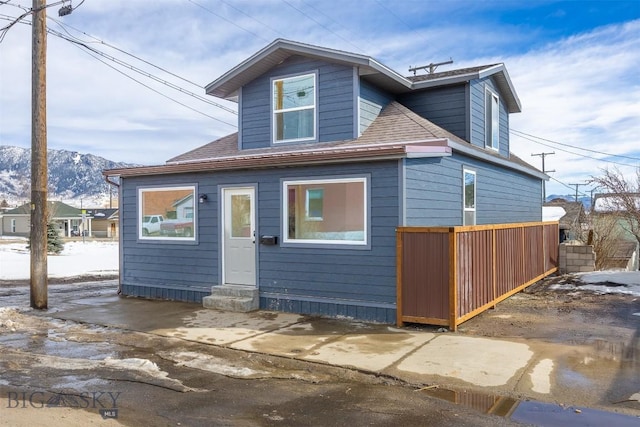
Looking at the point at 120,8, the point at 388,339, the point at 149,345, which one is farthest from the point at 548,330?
the point at 120,8

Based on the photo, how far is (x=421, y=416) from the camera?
4.33 m

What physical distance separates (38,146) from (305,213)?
5.37 meters

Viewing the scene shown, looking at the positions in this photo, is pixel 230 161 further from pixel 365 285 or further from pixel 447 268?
pixel 447 268

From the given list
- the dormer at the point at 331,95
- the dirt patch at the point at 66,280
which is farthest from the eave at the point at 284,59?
the dirt patch at the point at 66,280

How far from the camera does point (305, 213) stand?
29.6 feet

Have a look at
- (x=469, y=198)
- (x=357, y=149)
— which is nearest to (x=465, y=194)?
(x=469, y=198)

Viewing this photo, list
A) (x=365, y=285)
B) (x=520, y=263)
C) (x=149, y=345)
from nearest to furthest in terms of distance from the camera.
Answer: (x=149, y=345) → (x=365, y=285) → (x=520, y=263)

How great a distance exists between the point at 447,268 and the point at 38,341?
6173mm

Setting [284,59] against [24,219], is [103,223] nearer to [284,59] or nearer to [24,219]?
[24,219]

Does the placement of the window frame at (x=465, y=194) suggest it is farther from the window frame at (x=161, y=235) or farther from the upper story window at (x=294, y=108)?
the window frame at (x=161, y=235)

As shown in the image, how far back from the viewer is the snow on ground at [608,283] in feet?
36.4

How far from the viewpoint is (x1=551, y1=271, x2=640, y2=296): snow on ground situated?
1108 cm

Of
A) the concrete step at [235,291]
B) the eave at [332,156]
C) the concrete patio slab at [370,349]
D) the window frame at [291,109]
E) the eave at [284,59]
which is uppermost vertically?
the eave at [284,59]

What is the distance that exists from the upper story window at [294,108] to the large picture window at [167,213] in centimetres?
232
